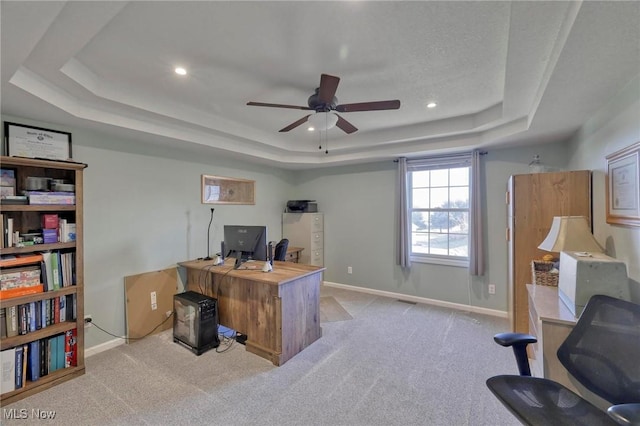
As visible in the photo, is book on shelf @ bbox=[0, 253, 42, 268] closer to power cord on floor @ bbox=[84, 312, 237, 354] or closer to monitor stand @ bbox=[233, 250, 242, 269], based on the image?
power cord on floor @ bbox=[84, 312, 237, 354]

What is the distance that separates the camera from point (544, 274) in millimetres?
2336

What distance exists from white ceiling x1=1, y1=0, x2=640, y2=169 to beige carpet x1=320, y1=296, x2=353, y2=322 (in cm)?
257

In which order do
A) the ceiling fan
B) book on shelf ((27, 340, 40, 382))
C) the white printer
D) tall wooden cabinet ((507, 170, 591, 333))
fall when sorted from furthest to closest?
1. tall wooden cabinet ((507, 170, 591, 333))
2. book on shelf ((27, 340, 40, 382))
3. the ceiling fan
4. the white printer

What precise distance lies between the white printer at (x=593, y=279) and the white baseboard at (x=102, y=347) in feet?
13.1

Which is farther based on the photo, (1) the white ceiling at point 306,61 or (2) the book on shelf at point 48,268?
(2) the book on shelf at point 48,268

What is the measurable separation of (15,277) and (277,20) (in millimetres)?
2700

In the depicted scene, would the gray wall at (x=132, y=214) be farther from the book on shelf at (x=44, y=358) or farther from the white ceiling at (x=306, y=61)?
the book on shelf at (x=44, y=358)

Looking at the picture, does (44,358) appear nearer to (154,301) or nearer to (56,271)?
(56,271)

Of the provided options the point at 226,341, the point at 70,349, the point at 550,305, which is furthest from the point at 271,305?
the point at 550,305

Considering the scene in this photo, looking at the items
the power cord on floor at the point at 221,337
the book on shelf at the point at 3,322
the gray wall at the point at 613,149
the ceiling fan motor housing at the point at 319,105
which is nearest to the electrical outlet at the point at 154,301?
the power cord on floor at the point at 221,337

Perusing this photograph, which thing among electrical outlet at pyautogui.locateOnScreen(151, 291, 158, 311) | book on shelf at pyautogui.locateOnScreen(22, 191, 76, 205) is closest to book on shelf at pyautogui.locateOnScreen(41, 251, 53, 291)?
book on shelf at pyautogui.locateOnScreen(22, 191, 76, 205)

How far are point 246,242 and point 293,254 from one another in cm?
182

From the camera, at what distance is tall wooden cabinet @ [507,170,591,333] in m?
2.47

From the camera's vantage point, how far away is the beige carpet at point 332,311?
140 inches
